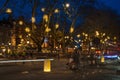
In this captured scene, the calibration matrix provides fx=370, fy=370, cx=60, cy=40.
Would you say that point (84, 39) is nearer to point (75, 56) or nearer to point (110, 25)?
point (110, 25)

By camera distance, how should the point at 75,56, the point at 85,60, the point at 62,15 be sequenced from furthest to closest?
the point at 62,15
the point at 85,60
the point at 75,56

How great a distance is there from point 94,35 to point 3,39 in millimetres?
32378

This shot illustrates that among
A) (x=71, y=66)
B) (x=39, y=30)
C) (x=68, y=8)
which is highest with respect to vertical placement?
(x=68, y=8)

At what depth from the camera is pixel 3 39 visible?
362ft

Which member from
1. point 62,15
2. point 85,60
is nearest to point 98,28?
point 62,15

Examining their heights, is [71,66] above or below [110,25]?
below

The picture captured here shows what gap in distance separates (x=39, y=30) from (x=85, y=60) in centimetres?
2000

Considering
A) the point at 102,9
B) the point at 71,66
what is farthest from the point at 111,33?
the point at 71,66

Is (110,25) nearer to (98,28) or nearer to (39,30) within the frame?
(98,28)

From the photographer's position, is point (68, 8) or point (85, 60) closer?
point (85, 60)

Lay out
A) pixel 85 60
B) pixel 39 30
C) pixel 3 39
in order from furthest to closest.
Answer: pixel 3 39 → pixel 39 30 → pixel 85 60

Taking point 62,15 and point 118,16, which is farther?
point 118,16

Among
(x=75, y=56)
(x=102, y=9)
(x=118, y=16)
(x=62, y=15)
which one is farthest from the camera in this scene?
(x=118, y=16)

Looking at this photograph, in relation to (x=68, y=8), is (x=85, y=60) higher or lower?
lower
